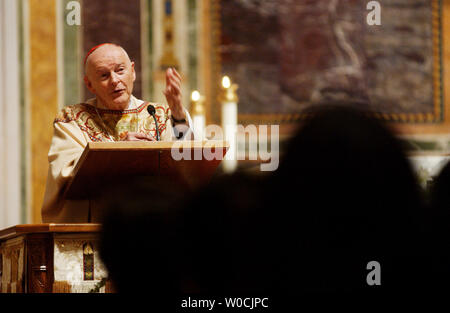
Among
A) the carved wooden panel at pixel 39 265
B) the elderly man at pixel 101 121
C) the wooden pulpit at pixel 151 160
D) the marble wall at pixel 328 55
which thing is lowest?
the carved wooden panel at pixel 39 265

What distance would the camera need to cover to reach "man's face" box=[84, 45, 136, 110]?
13.3 feet

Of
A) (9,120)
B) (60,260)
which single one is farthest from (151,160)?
(9,120)

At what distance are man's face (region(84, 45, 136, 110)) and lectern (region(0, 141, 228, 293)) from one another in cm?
Result: 92

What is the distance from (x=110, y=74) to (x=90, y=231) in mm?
1196

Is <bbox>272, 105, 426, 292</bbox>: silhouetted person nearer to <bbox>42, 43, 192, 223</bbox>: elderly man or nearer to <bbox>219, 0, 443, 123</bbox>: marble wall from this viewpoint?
<bbox>42, 43, 192, 223</bbox>: elderly man

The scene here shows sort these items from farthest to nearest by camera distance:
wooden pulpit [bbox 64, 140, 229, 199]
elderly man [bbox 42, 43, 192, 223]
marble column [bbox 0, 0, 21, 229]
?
marble column [bbox 0, 0, 21, 229] → elderly man [bbox 42, 43, 192, 223] → wooden pulpit [bbox 64, 140, 229, 199]

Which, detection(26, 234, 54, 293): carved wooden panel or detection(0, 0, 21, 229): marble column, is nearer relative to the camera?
detection(26, 234, 54, 293): carved wooden panel

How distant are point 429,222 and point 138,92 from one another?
21.3ft

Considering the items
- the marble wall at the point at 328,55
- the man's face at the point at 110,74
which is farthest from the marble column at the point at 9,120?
the man's face at the point at 110,74

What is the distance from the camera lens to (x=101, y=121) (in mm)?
4219

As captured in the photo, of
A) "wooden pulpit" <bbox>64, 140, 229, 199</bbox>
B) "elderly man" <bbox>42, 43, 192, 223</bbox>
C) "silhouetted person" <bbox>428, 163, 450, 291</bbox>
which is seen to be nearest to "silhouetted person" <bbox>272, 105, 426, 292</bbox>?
"silhouetted person" <bbox>428, 163, 450, 291</bbox>

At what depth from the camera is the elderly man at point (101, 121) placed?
148 inches

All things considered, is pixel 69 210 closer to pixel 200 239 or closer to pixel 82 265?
pixel 82 265

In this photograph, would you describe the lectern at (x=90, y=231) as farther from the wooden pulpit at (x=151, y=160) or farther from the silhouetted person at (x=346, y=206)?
the silhouetted person at (x=346, y=206)
